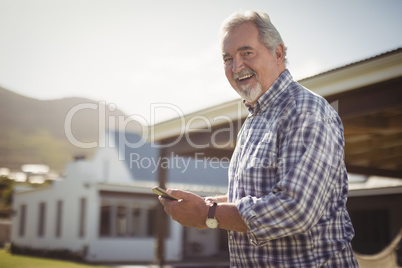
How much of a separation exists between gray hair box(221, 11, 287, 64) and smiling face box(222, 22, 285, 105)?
0.02 m

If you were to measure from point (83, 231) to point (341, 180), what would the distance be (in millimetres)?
17389

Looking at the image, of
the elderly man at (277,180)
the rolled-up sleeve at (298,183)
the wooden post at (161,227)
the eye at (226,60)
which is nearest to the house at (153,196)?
the wooden post at (161,227)

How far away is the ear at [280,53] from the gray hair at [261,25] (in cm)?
2

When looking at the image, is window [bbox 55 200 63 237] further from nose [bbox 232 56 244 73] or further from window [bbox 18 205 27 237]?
nose [bbox 232 56 244 73]

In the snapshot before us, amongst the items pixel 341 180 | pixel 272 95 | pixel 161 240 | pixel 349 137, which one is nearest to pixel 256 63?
pixel 272 95

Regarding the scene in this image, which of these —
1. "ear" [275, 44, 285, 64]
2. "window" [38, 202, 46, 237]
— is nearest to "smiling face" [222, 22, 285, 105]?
"ear" [275, 44, 285, 64]

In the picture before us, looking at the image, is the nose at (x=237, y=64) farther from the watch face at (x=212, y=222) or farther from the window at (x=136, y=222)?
the window at (x=136, y=222)

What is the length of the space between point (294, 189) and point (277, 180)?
0.15m

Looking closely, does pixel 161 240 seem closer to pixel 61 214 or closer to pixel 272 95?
pixel 272 95

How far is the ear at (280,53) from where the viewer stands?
190 cm

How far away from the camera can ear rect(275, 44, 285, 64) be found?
1904mm

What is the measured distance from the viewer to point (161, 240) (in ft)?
27.8

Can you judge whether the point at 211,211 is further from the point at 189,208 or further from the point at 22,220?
the point at 22,220

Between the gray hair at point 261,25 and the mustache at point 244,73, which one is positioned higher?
the gray hair at point 261,25
